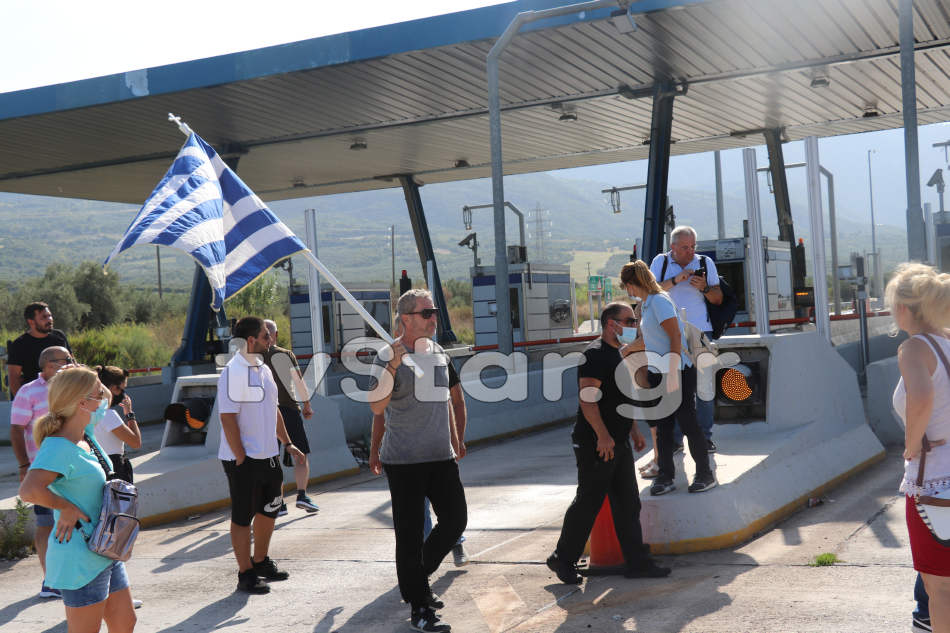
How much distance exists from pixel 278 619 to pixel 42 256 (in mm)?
167309

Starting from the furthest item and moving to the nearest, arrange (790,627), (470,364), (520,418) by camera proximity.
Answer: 1. (470,364)
2. (520,418)
3. (790,627)

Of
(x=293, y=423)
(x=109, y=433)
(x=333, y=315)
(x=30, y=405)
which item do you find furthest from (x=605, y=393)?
(x=333, y=315)

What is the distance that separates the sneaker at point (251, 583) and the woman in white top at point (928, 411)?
14.6 ft

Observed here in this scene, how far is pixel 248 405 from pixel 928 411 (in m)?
4.60

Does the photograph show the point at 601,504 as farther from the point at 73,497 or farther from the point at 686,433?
the point at 73,497

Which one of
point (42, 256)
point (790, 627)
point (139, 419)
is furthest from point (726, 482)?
point (42, 256)

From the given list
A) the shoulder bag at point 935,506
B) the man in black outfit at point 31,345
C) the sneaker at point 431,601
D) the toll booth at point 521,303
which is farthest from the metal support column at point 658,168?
the shoulder bag at point 935,506

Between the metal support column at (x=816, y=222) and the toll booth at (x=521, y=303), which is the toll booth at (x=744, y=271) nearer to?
the toll booth at (x=521, y=303)

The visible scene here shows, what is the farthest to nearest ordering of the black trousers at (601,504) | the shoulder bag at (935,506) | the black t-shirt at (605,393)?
the black trousers at (601,504), the black t-shirt at (605,393), the shoulder bag at (935,506)

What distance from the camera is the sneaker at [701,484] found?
24.0 ft

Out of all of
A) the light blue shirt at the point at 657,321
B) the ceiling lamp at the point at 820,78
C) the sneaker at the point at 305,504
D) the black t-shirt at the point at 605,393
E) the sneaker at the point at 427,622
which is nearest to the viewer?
the sneaker at the point at 427,622

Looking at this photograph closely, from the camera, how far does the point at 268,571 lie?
7207mm

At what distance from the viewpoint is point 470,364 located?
1852cm

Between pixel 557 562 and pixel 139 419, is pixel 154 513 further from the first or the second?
pixel 139 419
